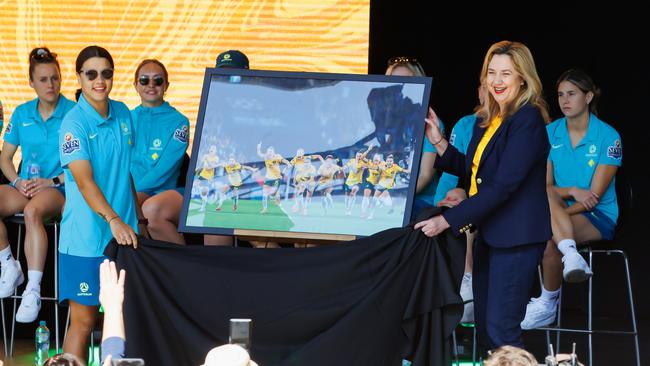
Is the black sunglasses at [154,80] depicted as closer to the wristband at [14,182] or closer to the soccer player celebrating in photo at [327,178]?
the wristband at [14,182]

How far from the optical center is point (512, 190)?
13.4ft

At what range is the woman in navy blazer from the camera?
13.4 feet

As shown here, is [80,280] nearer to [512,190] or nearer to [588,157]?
[512,190]

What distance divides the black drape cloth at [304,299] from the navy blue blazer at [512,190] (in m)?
0.21

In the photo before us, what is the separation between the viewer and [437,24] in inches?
292

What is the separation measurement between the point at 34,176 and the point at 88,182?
5.57 feet

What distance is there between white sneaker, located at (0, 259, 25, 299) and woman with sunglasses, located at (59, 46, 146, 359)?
1.29 metres

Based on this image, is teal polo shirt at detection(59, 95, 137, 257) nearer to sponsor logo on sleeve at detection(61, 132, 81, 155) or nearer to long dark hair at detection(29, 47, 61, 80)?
sponsor logo on sleeve at detection(61, 132, 81, 155)

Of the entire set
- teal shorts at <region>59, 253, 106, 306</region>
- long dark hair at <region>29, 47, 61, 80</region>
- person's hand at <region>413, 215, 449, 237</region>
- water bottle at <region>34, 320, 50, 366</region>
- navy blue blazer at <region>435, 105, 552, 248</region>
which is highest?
long dark hair at <region>29, 47, 61, 80</region>

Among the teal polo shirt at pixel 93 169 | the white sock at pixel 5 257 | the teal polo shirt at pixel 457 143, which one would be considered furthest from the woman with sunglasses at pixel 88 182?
the teal polo shirt at pixel 457 143

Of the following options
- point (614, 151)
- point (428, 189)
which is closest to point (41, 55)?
point (428, 189)

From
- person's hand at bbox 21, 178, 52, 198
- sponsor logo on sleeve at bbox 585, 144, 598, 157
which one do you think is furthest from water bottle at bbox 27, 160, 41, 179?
sponsor logo on sleeve at bbox 585, 144, 598, 157

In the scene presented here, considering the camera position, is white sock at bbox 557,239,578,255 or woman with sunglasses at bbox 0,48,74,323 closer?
white sock at bbox 557,239,578,255

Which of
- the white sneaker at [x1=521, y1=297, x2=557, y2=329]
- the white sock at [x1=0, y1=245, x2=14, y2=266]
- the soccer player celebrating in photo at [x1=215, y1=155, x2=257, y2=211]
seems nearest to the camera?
the soccer player celebrating in photo at [x1=215, y1=155, x2=257, y2=211]
